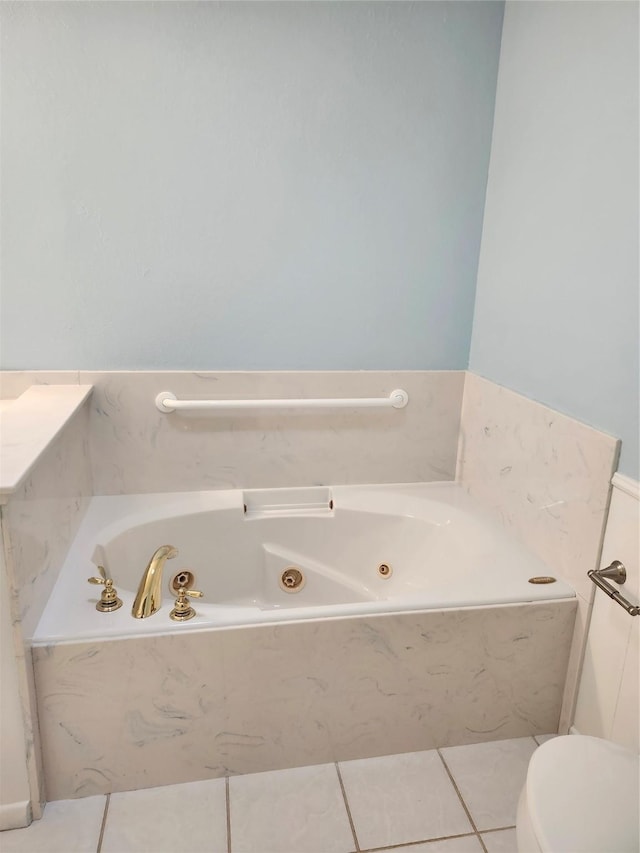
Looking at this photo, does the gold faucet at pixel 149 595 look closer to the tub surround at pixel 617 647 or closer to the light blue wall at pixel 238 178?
the light blue wall at pixel 238 178


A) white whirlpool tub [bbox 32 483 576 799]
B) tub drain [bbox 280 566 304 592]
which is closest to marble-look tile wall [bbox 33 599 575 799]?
white whirlpool tub [bbox 32 483 576 799]

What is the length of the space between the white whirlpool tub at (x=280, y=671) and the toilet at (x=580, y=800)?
0.45 metres

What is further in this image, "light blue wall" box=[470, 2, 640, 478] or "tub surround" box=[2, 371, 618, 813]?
"tub surround" box=[2, 371, 618, 813]

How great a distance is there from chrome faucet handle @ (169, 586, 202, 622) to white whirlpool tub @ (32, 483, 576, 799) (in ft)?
0.08

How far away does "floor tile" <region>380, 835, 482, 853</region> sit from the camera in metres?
1.35

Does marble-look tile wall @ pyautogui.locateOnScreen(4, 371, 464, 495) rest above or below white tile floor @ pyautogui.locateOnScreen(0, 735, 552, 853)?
above

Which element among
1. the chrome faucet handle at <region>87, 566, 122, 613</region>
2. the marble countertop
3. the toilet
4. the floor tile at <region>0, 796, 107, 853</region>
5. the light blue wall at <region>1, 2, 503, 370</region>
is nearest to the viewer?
the toilet

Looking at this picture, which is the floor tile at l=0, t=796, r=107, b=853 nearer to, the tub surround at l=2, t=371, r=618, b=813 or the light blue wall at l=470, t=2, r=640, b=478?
the tub surround at l=2, t=371, r=618, b=813

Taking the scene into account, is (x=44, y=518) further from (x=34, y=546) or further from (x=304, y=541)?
(x=304, y=541)

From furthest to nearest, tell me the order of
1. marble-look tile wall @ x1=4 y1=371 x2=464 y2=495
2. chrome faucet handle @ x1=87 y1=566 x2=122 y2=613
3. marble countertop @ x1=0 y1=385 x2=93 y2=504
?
marble-look tile wall @ x1=4 y1=371 x2=464 y2=495 → chrome faucet handle @ x1=87 y1=566 x2=122 y2=613 → marble countertop @ x1=0 y1=385 x2=93 y2=504

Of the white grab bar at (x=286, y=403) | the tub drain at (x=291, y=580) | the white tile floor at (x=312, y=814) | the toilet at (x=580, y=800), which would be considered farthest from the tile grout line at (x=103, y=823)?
the white grab bar at (x=286, y=403)

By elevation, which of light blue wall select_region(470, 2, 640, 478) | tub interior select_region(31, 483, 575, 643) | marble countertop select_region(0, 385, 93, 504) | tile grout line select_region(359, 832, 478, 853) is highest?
light blue wall select_region(470, 2, 640, 478)

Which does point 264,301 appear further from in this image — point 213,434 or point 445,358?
point 445,358

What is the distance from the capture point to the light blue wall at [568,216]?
1.34 metres
